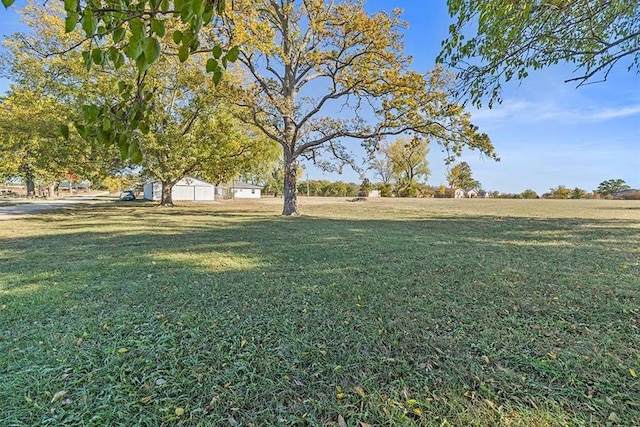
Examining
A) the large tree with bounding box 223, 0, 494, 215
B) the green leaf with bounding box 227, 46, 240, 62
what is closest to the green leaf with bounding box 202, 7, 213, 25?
the green leaf with bounding box 227, 46, 240, 62

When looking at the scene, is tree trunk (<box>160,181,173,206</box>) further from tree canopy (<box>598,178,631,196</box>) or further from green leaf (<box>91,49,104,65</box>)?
tree canopy (<box>598,178,631,196</box>)

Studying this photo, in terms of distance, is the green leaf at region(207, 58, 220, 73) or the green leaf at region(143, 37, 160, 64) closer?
the green leaf at region(143, 37, 160, 64)

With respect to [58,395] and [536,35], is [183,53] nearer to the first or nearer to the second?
[58,395]

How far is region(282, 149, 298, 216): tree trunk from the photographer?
14930 millimetres

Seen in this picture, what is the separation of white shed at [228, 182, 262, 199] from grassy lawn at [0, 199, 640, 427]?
45486mm

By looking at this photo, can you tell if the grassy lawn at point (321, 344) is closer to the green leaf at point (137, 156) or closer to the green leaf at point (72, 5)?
the green leaf at point (137, 156)

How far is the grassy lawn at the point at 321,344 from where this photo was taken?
190cm

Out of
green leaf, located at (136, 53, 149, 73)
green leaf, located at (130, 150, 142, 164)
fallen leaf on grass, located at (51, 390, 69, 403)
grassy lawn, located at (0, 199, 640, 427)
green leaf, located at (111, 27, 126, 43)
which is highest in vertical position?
green leaf, located at (111, 27, 126, 43)

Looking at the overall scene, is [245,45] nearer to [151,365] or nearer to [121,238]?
[121,238]

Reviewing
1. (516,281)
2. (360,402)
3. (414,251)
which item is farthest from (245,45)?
(360,402)

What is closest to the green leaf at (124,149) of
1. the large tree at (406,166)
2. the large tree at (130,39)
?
the large tree at (130,39)

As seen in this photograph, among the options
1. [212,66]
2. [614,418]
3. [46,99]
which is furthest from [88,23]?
[46,99]

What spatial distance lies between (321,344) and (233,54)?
2.20 meters

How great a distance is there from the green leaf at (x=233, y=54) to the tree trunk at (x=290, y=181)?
1372 cm
